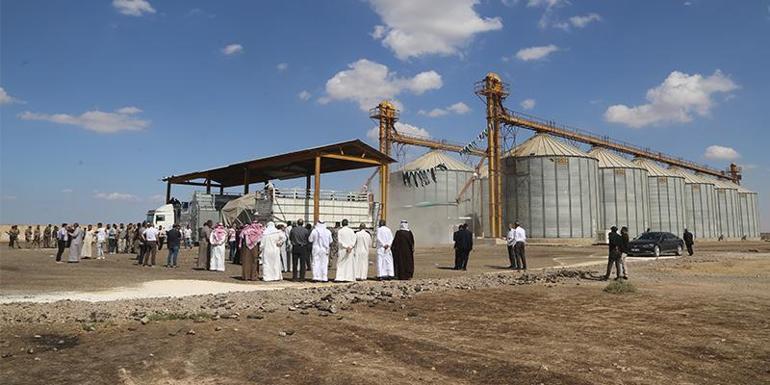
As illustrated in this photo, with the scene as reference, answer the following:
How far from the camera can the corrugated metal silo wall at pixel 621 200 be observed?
185 ft

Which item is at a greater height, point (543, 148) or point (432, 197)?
point (543, 148)

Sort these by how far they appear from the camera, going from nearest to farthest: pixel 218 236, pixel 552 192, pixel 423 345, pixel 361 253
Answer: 1. pixel 423 345
2. pixel 361 253
3. pixel 218 236
4. pixel 552 192

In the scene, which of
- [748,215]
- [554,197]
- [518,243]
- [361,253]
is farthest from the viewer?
[748,215]

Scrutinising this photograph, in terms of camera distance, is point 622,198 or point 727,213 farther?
point 727,213

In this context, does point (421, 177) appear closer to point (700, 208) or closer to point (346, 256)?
point (346, 256)

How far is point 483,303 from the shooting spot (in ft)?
36.9

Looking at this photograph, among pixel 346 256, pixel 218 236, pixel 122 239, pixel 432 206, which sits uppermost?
pixel 432 206

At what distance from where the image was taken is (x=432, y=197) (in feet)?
175

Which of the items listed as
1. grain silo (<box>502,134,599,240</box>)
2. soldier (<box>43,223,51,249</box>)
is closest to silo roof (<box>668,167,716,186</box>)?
grain silo (<box>502,134,599,240</box>)

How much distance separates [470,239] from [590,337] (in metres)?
12.0

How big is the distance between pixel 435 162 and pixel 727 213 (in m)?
51.8

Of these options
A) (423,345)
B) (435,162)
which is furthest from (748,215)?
(423,345)

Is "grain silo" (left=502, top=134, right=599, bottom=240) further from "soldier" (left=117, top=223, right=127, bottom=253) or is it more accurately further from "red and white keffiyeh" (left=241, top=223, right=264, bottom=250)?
"red and white keffiyeh" (left=241, top=223, right=264, bottom=250)

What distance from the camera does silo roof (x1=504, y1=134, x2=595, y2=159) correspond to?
170 ft
